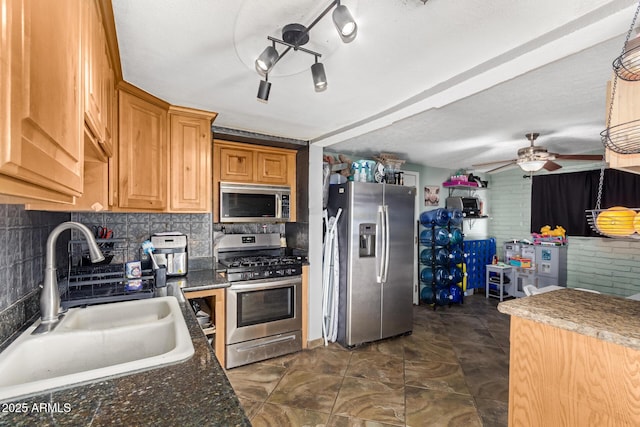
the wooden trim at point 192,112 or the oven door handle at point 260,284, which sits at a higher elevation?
the wooden trim at point 192,112

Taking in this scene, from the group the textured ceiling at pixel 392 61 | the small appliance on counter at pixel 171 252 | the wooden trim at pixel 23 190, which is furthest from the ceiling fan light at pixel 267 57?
the small appliance on counter at pixel 171 252

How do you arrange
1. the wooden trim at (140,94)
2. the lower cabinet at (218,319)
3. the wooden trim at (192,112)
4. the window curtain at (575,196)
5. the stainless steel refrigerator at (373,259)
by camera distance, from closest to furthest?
the wooden trim at (140,94)
the wooden trim at (192,112)
the lower cabinet at (218,319)
the stainless steel refrigerator at (373,259)
the window curtain at (575,196)

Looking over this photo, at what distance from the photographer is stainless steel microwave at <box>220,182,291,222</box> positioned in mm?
2990

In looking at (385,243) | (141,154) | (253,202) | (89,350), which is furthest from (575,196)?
(89,350)

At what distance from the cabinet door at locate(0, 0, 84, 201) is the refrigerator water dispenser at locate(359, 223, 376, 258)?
2757mm

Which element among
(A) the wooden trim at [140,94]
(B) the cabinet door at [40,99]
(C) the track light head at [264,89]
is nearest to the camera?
(B) the cabinet door at [40,99]

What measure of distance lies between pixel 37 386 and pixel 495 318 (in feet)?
15.5

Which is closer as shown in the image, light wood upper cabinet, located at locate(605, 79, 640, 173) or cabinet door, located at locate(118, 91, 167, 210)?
light wood upper cabinet, located at locate(605, 79, 640, 173)

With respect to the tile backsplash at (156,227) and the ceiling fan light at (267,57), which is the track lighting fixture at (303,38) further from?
the tile backsplash at (156,227)

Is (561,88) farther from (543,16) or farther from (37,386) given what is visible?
(37,386)

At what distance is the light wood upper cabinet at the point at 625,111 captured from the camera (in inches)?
43.6

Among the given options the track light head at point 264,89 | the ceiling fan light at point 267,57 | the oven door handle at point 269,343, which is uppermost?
the ceiling fan light at point 267,57

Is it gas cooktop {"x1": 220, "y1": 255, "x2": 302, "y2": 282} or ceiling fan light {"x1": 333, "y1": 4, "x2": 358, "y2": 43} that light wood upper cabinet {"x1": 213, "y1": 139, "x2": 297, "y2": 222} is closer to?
gas cooktop {"x1": 220, "y1": 255, "x2": 302, "y2": 282}

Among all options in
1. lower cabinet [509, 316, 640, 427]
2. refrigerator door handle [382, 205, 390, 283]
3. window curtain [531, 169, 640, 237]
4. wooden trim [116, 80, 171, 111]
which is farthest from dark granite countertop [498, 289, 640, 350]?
window curtain [531, 169, 640, 237]
